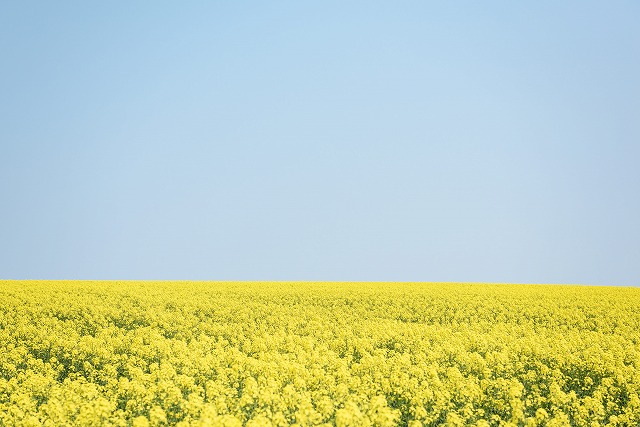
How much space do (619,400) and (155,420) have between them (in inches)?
482

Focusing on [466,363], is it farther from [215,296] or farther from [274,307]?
[215,296]

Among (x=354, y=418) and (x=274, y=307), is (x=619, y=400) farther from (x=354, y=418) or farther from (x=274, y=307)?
(x=274, y=307)

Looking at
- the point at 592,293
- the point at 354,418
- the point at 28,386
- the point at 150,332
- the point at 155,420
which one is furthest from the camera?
the point at 592,293

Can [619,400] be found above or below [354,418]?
below

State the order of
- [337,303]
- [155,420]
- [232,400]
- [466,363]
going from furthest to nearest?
1. [337,303]
2. [466,363]
3. [232,400]
4. [155,420]

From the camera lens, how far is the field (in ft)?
39.8

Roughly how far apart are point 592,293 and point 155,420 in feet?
121

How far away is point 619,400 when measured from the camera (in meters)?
15.3

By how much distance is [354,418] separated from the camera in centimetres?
980

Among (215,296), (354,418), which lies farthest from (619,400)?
(215,296)

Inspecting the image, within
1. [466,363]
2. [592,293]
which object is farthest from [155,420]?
[592,293]

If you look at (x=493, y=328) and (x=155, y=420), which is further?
(x=493, y=328)

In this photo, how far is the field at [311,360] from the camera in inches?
477

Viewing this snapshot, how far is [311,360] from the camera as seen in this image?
16.4 metres
